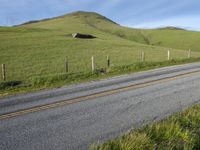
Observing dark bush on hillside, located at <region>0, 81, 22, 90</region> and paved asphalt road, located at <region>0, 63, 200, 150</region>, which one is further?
dark bush on hillside, located at <region>0, 81, 22, 90</region>

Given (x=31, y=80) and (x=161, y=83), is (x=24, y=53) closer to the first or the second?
(x=31, y=80)

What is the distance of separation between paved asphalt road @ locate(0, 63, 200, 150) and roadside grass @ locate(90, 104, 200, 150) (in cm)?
107

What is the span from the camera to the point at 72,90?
45.7 ft

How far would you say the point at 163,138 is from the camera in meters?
5.98

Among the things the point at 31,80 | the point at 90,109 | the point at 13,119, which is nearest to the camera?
the point at 13,119

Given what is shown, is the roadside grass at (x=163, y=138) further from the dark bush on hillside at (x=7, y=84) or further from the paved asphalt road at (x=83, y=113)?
the dark bush on hillside at (x=7, y=84)

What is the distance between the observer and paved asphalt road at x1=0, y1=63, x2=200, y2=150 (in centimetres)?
700

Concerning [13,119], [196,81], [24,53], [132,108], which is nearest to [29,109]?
[13,119]

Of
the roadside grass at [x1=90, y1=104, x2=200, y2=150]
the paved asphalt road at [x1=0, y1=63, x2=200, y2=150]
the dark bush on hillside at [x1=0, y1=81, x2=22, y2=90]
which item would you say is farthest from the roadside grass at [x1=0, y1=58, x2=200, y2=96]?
the roadside grass at [x1=90, y1=104, x2=200, y2=150]

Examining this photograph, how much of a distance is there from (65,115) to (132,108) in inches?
81.9

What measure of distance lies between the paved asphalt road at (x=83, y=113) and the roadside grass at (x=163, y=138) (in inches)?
42.0

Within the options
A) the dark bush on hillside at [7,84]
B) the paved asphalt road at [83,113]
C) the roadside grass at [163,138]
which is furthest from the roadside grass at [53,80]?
the roadside grass at [163,138]

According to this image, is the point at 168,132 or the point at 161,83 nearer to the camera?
the point at 168,132

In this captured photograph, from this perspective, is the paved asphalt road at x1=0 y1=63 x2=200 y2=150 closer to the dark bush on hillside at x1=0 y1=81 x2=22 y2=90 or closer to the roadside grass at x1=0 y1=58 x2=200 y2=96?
the roadside grass at x1=0 y1=58 x2=200 y2=96
